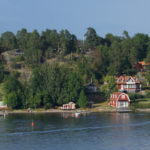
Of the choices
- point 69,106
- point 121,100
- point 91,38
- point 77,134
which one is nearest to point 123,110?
point 121,100

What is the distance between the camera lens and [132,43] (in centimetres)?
10850

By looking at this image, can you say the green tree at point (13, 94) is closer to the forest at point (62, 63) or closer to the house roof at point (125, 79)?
the forest at point (62, 63)

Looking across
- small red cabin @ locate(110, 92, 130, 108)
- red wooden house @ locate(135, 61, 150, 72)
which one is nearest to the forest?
red wooden house @ locate(135, 61, 150, 72)

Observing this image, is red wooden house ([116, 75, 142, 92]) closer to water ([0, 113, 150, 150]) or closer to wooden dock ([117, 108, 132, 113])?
wooden dock ([117, 108, 132, 113])

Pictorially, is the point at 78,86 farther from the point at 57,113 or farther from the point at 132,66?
the point at 132,66

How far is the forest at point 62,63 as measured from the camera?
75875mm

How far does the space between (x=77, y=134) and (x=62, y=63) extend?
60394 millimetres

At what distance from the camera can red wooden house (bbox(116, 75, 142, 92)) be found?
288ft

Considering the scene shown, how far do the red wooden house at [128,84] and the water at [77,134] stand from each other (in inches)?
1066

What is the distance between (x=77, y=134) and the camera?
46.5 metres

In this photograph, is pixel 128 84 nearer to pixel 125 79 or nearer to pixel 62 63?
pixel 125 79

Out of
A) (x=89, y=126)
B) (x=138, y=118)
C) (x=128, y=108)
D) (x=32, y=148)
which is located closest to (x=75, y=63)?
(x=128, y=108)

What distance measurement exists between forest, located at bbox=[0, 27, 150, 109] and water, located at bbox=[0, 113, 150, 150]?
1488 cm

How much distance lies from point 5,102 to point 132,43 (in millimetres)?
48271
